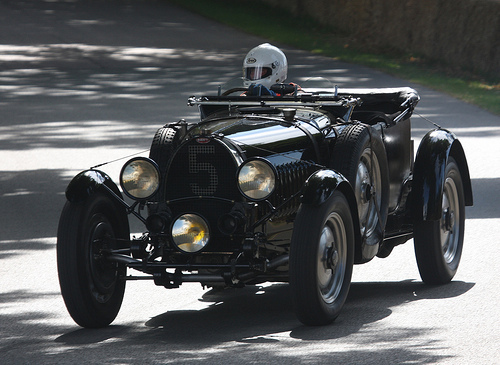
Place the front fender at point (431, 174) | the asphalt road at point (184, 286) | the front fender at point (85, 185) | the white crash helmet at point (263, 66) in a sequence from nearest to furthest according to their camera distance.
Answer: the asphalt road at point (184, 286) < the front fender at point (85, 185) < the front fender at point (431, 174) < the white crash helmet at point (263, 66)

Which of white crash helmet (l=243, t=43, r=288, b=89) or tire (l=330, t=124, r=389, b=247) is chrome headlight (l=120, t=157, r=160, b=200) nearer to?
tire (l=330, t=124, r=389, b=247)

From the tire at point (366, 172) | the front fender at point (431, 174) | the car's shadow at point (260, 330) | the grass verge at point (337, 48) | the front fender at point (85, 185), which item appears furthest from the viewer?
the grass verge at point (337, 48)

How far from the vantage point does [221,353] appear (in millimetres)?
5449

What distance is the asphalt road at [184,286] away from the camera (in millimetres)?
5574

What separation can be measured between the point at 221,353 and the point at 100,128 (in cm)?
1062

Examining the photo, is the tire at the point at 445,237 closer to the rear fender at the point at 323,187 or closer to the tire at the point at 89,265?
the rear fender at the point at 323,187

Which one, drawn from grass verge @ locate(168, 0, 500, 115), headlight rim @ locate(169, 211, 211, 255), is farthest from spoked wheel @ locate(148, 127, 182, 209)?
grass verge @ locate(168, 0, 500, 115)

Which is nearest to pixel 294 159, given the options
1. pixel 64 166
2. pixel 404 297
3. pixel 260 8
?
pixel 404 297

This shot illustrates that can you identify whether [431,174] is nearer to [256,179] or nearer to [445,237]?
[445,237]

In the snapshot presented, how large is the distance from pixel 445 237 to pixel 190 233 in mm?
2519

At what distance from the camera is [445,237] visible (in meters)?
7.57

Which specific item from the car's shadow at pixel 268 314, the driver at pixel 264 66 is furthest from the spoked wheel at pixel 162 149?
the driver at pixel 264 66

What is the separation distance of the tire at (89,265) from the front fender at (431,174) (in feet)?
7.73

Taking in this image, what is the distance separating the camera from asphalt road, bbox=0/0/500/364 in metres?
5.57
